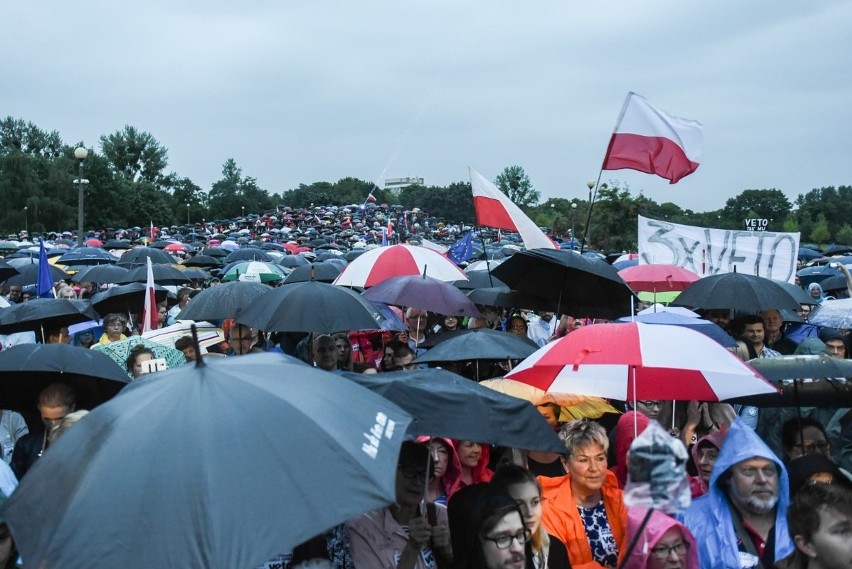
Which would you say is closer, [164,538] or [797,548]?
[164,538]

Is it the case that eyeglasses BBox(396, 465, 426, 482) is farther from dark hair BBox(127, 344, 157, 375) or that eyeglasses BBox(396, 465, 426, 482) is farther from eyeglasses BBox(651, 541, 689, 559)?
dark hair BBox(127, 344, 157, 375)

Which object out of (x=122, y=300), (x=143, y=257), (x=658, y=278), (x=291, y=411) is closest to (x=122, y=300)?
(x=122, y=300)

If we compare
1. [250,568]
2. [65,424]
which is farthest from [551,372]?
[250,568]

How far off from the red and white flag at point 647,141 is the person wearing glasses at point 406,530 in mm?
3915

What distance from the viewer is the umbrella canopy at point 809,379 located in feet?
14.7

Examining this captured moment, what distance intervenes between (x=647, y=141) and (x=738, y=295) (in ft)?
5.54

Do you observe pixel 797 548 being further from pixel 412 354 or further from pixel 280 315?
pixel 412 354

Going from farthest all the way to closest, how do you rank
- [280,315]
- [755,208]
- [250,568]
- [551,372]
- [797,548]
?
[755,208] < [280,315] < [551,372] < [797,548] < [250,568]

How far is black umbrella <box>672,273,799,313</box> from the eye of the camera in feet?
24.7

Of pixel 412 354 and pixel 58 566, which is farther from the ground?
pixel 58 566

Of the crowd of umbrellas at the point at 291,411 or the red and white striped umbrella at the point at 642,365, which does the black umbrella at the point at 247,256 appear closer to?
the crowd of umbrellas at the point at 291,411

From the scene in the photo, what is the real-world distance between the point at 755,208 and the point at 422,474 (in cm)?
8330

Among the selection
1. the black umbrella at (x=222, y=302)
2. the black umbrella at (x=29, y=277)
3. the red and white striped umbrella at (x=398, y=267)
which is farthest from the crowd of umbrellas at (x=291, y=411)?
the black umbrella at (x=29, y=277)

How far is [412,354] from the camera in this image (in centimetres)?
720
